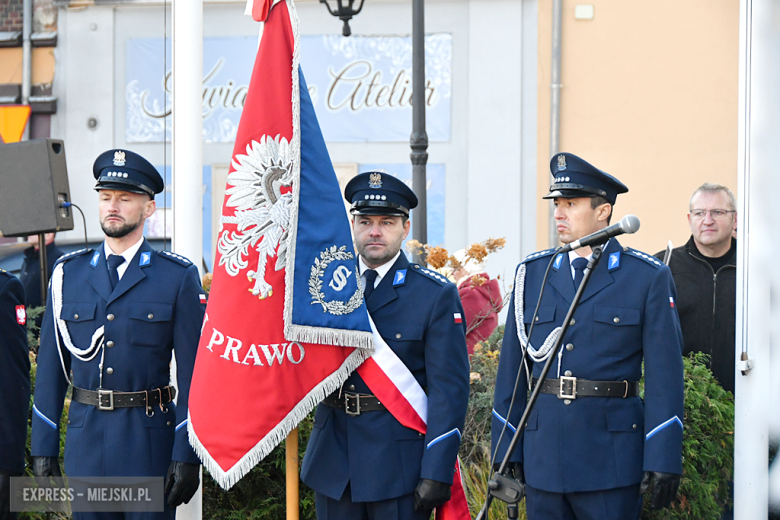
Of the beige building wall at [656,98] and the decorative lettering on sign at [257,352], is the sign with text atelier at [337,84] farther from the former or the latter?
the decorative lettering on sign at [257,352]

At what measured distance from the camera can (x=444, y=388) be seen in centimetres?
318

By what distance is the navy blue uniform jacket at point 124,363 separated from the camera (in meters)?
3.43

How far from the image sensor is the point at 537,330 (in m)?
3.35

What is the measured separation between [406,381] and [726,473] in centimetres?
190

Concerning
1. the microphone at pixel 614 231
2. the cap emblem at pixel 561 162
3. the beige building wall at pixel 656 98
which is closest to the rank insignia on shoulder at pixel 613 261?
the cap emblem at pixel 561 162

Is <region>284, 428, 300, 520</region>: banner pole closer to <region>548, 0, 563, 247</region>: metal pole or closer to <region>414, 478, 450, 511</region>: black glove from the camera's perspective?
<region>414, 478, 450, 511</region>: black glove

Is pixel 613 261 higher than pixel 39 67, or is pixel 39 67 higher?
pixel 39 67

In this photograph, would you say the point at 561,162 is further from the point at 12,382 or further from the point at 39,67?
the point at 39,67

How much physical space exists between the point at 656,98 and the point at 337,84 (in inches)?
157

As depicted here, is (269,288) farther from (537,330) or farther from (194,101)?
(194,101)

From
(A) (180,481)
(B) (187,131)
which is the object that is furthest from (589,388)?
(B) (187,131)

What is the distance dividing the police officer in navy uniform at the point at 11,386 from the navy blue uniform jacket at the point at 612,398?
7.06 ft

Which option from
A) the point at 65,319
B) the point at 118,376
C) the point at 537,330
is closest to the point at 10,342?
the point at 65,319

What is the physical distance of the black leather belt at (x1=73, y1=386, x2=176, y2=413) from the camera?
344 centimetres
